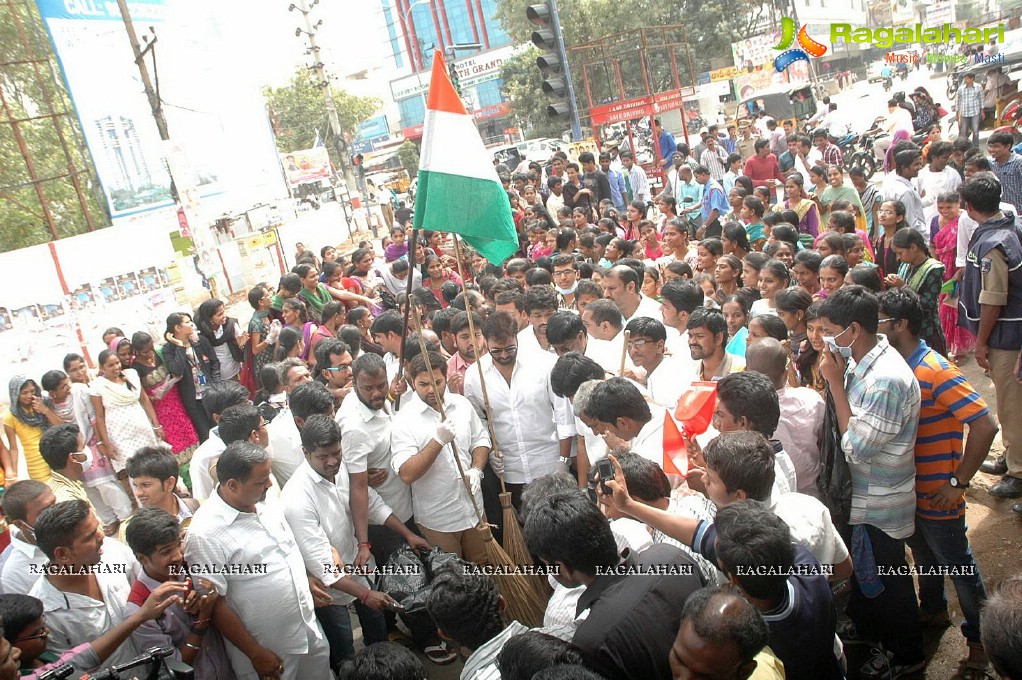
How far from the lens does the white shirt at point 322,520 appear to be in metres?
3.39

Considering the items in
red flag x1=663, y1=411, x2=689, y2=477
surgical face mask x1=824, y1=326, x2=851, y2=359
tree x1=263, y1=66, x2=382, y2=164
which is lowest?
red flag x1=663, y1=411, x2=689, y2=477

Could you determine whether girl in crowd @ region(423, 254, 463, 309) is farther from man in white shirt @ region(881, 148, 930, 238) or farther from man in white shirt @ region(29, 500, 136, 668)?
man in white shirt @ region(29, 500, 136, 668)

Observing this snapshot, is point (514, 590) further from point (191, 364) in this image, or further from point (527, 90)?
point (527, 90)

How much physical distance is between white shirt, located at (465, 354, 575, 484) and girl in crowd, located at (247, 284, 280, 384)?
2.92 m

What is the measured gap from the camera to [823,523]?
2539 mm

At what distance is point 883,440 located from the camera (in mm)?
2955

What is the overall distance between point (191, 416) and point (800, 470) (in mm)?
5383

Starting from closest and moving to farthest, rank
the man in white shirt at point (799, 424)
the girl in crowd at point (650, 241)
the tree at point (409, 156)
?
1. the man in white shirt at point (799, 424)
2. the girl in crowd at point (650, 241)
3. the tree at point (409, 156)

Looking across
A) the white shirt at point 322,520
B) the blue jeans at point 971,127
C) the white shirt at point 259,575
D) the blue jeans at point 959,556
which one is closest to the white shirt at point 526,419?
the white shirt at point 322,520

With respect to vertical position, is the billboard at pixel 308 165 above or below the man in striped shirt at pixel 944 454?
above

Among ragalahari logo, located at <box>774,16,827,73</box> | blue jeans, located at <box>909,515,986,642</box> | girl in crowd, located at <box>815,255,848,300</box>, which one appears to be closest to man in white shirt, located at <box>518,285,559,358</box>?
girl in crowd, located at <box>815,255,848,300</box>

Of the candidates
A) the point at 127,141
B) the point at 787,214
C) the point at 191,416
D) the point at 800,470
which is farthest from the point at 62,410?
the point at 127,141

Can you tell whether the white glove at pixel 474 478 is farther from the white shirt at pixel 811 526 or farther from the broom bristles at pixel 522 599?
the white shirt at pixel 811 526

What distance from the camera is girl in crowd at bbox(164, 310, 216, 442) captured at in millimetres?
6465
